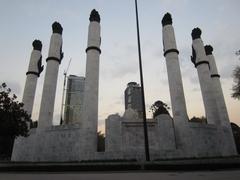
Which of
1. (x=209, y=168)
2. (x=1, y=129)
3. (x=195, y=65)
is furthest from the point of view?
(x=195, y=65)

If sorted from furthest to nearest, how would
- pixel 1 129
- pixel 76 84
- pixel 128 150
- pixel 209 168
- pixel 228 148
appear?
pixel 76 84 < pixel 228 148 < pixel 128 150 < pixel 1 129 < pixel 209 168

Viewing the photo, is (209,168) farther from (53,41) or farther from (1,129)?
(53,41)

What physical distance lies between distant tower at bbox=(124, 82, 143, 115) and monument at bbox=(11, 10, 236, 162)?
62.2 m

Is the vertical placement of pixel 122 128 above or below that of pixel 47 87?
below

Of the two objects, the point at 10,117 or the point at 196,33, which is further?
the point at 196,33

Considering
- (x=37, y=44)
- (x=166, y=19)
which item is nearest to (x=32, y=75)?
(x=37, y=44)

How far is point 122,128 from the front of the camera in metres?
27.7

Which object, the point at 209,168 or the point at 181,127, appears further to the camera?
the point at 181,127

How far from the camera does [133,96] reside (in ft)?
332

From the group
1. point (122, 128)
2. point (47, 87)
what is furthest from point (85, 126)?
point (47, 87)

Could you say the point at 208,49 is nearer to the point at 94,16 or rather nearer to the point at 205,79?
the point at 205,79

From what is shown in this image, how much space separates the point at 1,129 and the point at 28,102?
49.1 ft

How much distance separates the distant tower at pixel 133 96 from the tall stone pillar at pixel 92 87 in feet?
211

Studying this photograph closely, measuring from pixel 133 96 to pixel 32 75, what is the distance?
67.7 metres
